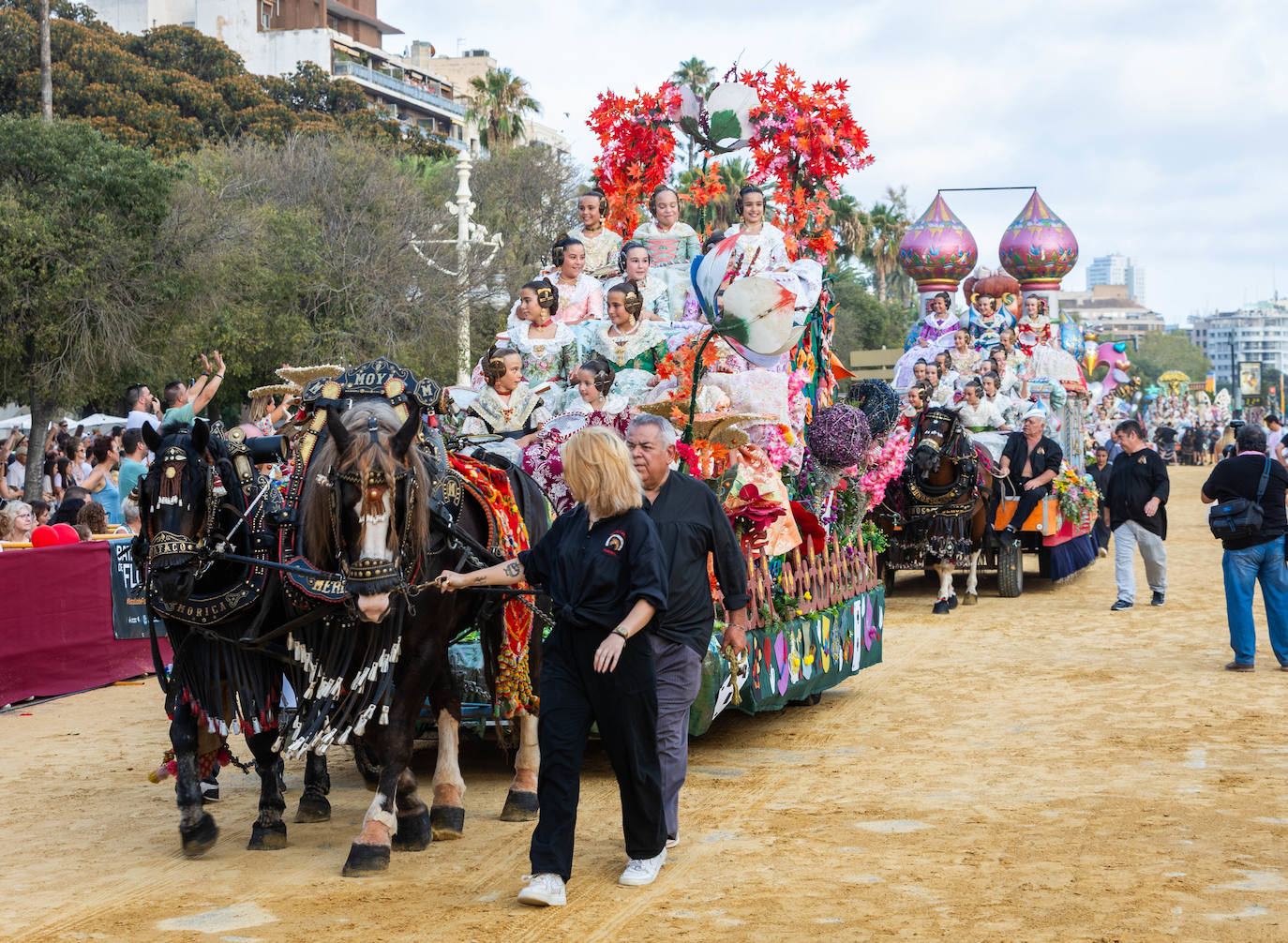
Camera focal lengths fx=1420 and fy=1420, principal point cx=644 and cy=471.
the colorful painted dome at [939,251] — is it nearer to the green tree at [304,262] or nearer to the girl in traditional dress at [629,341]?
the green tree at [304,262]

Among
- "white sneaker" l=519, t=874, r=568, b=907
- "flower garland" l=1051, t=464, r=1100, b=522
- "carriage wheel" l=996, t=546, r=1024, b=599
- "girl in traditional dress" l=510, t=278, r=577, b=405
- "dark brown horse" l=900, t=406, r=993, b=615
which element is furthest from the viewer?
"flower garland" l=1051, t=464, r=1100, b=522

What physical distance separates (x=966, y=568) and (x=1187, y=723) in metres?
7.04

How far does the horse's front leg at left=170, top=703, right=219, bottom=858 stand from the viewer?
620 centimetres

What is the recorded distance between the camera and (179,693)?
632 centimetres

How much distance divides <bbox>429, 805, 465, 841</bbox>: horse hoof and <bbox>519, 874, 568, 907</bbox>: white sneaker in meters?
1.14

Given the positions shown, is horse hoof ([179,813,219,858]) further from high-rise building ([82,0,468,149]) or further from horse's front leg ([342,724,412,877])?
high-rise building ([82,0,468,149])

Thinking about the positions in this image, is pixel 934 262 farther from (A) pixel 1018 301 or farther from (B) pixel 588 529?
(B) pixel 588 529

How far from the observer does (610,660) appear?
5457 millimetres

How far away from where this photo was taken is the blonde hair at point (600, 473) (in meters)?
5.61

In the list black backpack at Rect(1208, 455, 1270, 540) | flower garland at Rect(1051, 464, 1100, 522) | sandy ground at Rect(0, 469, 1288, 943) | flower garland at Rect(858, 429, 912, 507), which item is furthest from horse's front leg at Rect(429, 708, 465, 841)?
flower garland at Rect(1051, 464, 1100, 522)

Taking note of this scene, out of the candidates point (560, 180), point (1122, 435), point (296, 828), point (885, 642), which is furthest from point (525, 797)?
point (560, 180)

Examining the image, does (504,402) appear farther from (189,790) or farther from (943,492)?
(943,492)

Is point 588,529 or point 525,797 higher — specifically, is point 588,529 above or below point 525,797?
above

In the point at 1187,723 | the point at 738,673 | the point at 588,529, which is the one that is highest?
the point at 588,529
